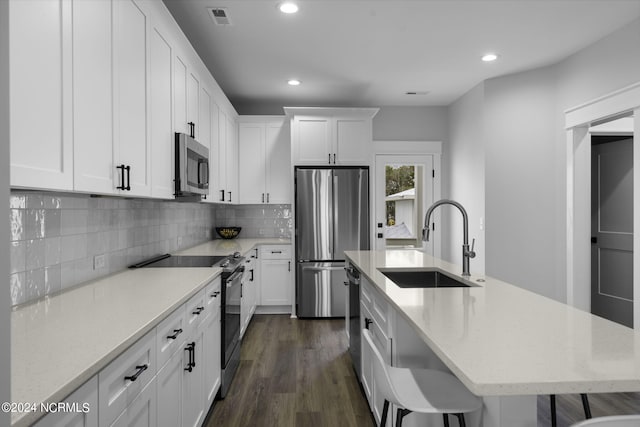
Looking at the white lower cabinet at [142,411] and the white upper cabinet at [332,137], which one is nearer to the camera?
the white lower cabinet at [142,411]

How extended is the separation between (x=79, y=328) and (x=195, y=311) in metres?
0.75

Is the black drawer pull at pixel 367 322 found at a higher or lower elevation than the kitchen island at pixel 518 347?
lower

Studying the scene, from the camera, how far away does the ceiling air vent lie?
2852 millimetres

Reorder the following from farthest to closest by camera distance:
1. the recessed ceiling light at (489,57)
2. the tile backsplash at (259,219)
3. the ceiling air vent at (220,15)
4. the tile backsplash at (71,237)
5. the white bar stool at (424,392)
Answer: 1. the tile backsplash at (259,219)
2. the recessed ceiling light at (489,57)
3. the ceiling air vent at (220,15)
4. the tile backsplash at (71,237)
5. the white bar stool at (424,392)

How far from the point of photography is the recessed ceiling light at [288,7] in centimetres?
277

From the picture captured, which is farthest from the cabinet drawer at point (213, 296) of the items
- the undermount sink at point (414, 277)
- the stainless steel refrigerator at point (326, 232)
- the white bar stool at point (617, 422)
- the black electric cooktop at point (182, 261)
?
the stainless steel refrigerator at point (326, 232)

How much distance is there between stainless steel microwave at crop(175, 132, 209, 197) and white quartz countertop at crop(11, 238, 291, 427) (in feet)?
2.32

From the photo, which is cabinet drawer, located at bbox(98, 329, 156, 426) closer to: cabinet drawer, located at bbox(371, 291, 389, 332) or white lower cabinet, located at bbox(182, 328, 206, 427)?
white lower cabinet, located at bbox(182, 328, 206, 427)

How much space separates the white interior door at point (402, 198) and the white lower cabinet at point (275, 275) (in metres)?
1.34

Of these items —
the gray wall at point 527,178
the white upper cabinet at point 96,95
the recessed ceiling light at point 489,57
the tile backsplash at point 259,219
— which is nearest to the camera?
the white upper cabinet at point 96,95

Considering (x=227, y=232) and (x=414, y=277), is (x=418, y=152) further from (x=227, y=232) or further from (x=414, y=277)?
(x=414, y=277)

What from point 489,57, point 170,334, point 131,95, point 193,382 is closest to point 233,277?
point 193,382

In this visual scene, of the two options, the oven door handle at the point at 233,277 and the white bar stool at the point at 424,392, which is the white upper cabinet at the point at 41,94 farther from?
the oven door handle at the point at 233,277

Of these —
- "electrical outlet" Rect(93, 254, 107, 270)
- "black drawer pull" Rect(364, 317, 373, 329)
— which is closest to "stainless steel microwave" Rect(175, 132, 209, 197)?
"electrical outlet" Rect(93, 254, 107, 270)
